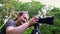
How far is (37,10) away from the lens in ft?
20.0

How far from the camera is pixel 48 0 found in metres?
8.34

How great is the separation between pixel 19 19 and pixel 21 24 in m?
0.06

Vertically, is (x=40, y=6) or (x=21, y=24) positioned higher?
(x=21, y=24)

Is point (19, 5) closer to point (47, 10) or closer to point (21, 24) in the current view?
point (47, 10)

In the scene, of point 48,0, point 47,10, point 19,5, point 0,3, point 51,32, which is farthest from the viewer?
point 48,0

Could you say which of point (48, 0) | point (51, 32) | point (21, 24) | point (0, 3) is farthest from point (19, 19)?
point (48, 0)

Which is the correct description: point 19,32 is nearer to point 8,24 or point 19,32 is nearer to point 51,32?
point 8,24

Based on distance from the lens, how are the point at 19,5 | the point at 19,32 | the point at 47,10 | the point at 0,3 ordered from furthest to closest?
the point at 0,3, the point at 19,5, the point at 47,10, the point at 19,32

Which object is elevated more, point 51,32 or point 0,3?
point 0,3

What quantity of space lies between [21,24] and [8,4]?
4.58 m

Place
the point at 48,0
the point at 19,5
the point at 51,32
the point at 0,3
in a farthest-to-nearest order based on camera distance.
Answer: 1. the point at 48,0
2. the point at 0,3
3. the point at 19,5
4. the point at 51,32

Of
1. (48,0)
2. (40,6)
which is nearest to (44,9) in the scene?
(40,6)

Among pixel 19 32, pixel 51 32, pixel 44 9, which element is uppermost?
pixel 19 32

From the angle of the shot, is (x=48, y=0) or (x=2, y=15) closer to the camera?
(x=2, y=15)
